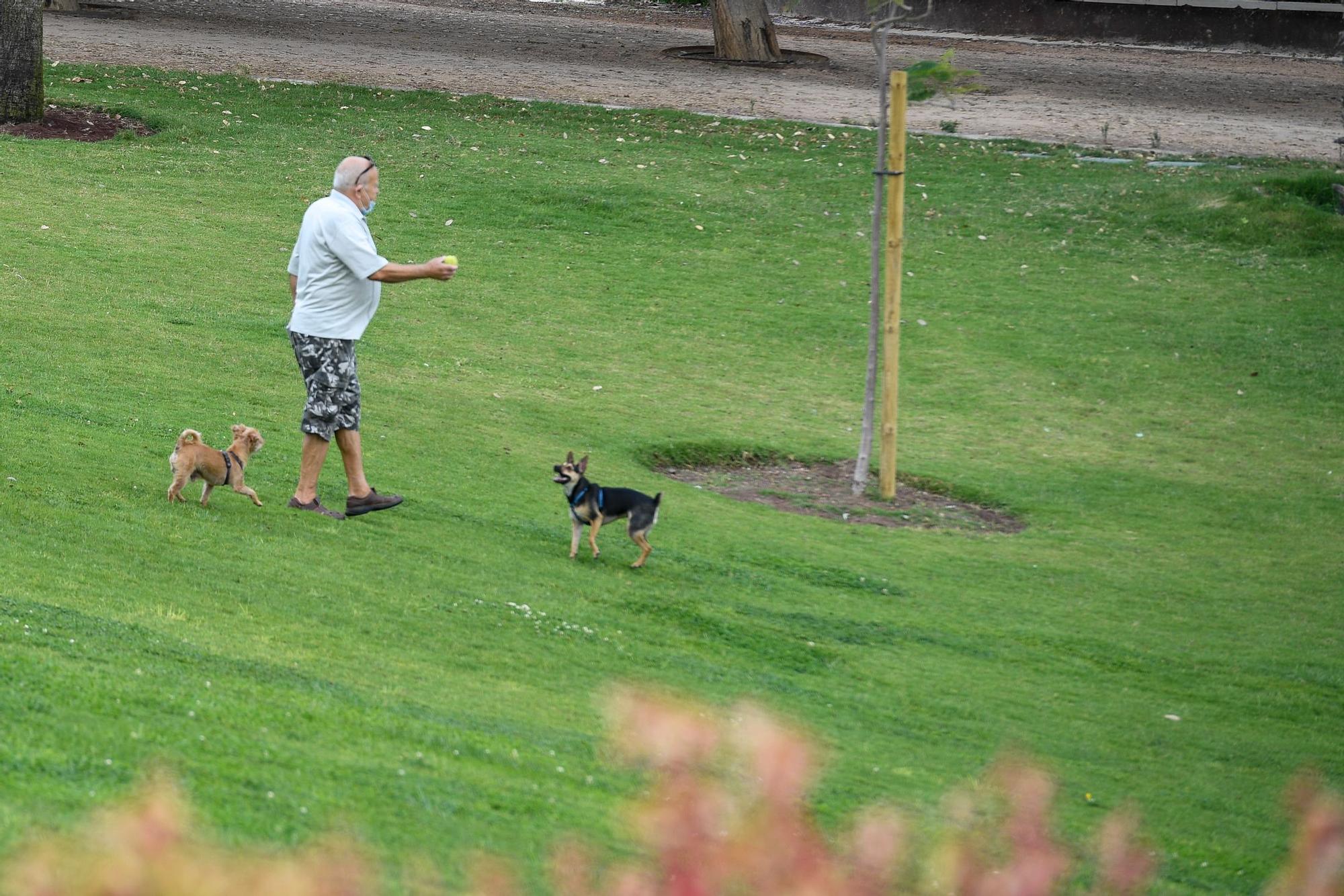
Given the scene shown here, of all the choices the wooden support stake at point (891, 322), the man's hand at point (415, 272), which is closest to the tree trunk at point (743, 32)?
the wooden support stake at point (891, 322)

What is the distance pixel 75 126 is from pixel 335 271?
1503 cm

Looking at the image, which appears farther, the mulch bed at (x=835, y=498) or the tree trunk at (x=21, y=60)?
the tree trunk at (x=21, y=60)

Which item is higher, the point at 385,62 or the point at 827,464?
the point at 385,62

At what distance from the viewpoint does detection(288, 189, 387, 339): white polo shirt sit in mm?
8875

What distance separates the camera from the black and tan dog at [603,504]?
29.6ft

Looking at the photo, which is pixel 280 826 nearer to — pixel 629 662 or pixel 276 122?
pixel 629 662

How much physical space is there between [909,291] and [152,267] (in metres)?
8.31

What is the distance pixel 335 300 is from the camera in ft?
29.8

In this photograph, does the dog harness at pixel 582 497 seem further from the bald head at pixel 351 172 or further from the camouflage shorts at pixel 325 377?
the bald head at pixel 351 172

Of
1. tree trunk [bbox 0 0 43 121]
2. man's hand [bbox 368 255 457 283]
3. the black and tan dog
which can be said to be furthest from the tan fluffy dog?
tree trunk [bbox 0 0 43 121]

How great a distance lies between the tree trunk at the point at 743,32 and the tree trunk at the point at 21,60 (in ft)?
47.4

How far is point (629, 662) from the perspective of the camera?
762cm

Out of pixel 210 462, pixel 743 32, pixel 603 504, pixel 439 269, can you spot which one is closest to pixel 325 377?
pixel 210 462

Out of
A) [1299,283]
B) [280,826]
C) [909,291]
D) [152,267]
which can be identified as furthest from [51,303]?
[1299,283]
